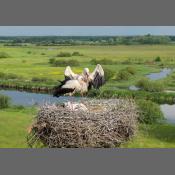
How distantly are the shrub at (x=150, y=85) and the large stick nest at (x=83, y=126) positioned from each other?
15.6 meters

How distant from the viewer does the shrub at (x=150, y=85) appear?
35938 millimetres

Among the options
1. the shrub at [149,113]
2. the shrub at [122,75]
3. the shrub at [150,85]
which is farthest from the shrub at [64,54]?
the shrub at [149,113]

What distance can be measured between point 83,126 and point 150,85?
17204 mm

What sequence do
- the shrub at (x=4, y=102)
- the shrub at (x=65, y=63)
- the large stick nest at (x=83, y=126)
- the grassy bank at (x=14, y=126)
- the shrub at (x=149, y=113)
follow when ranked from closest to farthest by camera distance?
the large stick nest at (x=83, y=126) < the grassy bank at (x=14, y=126) < the shrub at (x=149, y=113) < the shrub at (x=4, y=102) < the shrub at (x=65, y=63)

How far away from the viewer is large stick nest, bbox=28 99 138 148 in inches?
760

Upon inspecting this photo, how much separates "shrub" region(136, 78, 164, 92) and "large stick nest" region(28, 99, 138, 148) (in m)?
15.6

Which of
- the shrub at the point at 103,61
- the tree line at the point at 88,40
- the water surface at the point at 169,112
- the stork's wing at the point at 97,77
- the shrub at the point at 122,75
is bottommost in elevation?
the water surface at the point at 169,112

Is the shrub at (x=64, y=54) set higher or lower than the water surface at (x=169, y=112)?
higher

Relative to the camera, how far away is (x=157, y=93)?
3594 centimetres

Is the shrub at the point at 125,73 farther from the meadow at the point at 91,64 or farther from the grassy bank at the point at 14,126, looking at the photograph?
the grassy bank at the point at 14,126

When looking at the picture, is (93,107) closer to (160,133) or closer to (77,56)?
(160,133)

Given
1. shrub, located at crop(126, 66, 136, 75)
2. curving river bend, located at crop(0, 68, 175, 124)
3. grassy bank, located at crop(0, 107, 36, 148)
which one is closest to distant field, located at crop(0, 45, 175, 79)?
shrub, located at crop(126, 66, 136, 75)

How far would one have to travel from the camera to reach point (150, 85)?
118ft

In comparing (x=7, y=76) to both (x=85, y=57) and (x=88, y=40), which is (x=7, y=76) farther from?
(x=88, y=40)
